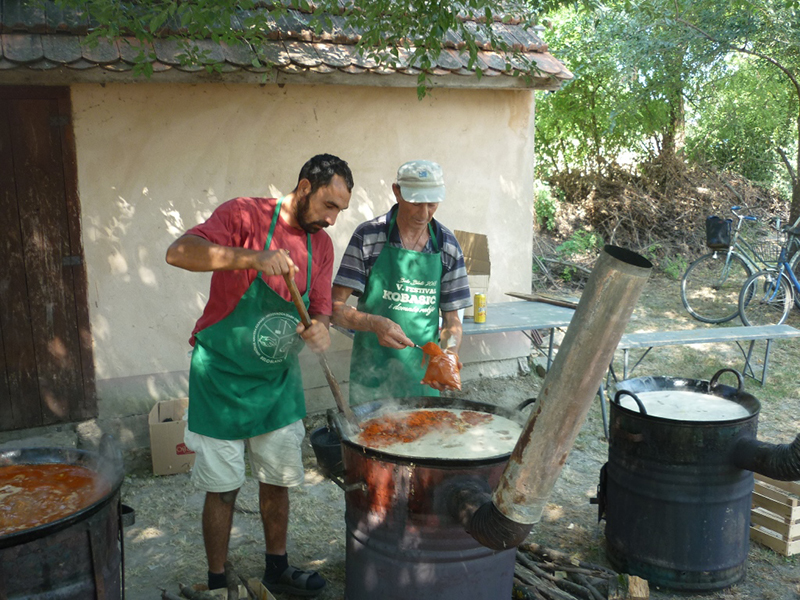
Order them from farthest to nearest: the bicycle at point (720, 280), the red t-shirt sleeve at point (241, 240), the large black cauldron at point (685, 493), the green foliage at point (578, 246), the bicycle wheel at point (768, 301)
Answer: the green foliage at point (578, 246), the bicycle at point (720, 280), the bicycle wheel at point (768, 301), the large black cauldron at point (685, 493), the red t-shirt sleeve at point (241, 240)

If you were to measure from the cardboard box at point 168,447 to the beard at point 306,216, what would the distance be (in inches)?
104

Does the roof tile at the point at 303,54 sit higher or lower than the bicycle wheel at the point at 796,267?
higher

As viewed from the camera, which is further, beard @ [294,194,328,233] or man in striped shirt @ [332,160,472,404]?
man in striped shirt @ [332,160,472,404]

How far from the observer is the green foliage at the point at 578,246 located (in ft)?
43.1

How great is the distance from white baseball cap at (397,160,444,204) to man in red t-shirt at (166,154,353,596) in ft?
1.85

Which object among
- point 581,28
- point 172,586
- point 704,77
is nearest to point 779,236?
point 704,77

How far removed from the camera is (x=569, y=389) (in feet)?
6.16

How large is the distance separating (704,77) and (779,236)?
3.36 meters

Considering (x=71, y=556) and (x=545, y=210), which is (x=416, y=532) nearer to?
(x=71, y=556)

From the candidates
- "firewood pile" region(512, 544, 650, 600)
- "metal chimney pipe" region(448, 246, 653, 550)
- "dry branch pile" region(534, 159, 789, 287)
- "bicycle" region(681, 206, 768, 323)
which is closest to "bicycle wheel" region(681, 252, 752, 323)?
"bicycle" region(681, 206, 768, 323)

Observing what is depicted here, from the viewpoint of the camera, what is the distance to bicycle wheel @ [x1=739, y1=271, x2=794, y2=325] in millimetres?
9859

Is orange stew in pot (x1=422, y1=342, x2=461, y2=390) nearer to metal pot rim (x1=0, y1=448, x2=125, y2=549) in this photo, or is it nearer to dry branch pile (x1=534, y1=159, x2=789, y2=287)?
metal pot rim (x1=0, y1=448, x2=125, y2=549)

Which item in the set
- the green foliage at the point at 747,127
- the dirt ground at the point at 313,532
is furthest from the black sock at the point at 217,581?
the green foliage at the point at 747,127

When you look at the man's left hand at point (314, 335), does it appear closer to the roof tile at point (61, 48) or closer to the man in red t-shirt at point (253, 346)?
the man in red t-shirt at point (253, 346)
